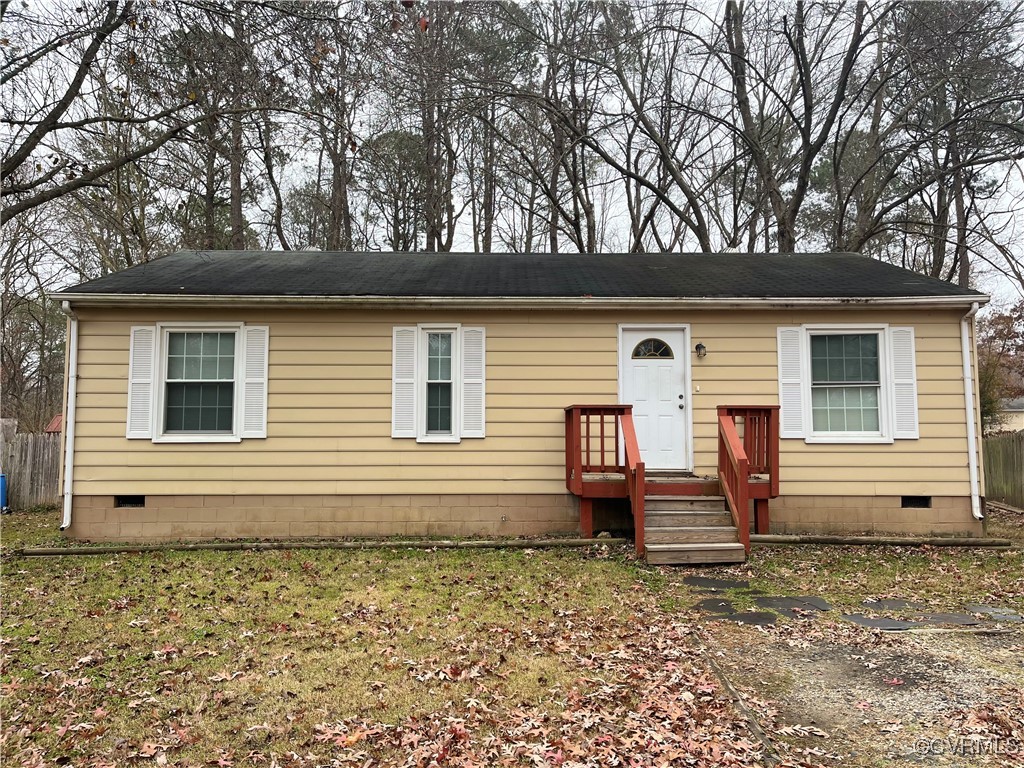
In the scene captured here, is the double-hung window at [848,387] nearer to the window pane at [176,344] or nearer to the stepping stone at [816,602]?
the stepping stone at [816,602]

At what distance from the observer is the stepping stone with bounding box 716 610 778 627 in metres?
4.70

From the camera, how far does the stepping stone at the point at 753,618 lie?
4.70 m

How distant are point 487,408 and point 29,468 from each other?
9258 millimetres

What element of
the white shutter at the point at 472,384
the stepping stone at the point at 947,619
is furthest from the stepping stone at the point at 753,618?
the white shutter at the point at 472,384

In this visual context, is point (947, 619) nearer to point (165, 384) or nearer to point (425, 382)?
point (425, 382)

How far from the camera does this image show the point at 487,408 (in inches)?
316

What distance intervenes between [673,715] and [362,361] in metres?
5.94

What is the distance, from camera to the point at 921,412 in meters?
7.86

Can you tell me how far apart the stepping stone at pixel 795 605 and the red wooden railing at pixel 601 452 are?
1.57 meters

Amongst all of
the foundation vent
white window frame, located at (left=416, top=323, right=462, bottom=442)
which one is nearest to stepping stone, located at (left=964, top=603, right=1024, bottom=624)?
the foundation vent

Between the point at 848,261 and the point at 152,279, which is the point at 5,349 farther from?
the point at 848,261

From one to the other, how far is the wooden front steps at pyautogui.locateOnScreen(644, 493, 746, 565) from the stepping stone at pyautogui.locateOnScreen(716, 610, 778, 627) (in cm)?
147

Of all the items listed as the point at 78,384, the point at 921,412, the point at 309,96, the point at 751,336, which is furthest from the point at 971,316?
the point at 78,384

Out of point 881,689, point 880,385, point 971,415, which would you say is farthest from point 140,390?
point 971,415
